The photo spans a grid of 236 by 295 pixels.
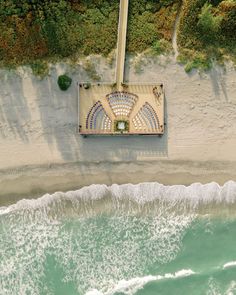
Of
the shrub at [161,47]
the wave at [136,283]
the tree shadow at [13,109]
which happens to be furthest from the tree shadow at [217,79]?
the tree shadow at [13,109]

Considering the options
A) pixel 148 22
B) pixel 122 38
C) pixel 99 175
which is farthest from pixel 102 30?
pixel 99 175

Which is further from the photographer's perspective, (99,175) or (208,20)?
(99,175)

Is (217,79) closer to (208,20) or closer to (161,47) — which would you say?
(208,20)

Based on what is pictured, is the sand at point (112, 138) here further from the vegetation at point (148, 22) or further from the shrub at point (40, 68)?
the vegetation at point (148, 22)

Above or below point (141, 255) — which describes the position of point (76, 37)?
above

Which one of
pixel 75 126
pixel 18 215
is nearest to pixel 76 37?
pixel 75 126

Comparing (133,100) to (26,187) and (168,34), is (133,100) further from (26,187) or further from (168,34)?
(26,187)
